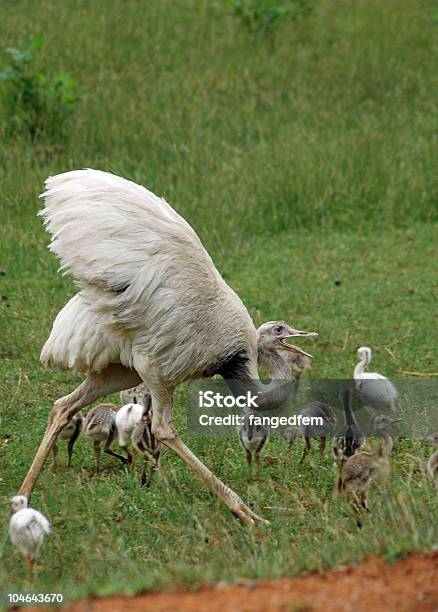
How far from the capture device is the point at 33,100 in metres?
12.4

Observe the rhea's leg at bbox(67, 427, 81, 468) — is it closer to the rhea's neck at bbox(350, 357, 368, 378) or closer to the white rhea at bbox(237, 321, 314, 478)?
the white rhea at bbox(237, 321, 314, 478)

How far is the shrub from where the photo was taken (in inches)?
485

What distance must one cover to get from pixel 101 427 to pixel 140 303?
1059 mm

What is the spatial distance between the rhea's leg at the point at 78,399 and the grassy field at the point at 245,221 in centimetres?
22

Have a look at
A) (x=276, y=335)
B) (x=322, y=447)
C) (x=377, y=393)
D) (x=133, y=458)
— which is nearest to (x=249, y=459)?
(x=322, y=447)

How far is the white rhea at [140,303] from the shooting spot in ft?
21.1

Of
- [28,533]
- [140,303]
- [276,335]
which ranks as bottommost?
[28,533]

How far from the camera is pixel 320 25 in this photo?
16.6 meters

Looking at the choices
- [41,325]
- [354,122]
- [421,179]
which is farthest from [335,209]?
[41,325]

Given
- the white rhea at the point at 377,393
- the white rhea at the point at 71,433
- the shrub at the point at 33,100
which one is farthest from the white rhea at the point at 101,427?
the shrub at the point at 33,100

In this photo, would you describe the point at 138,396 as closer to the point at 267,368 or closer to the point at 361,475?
the point at 267,368

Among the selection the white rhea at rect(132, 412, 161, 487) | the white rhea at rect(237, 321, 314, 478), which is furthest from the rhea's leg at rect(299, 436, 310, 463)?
the white rhea at rect(132, 412, 161, 487)

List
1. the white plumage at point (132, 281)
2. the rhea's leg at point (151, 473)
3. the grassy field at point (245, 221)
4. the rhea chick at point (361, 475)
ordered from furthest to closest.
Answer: the rhea's leg at point (151, 473) → the white plumage at point (132, 281) → the rhea chick at point (361, 475) → the grassy field at point (245, 221)

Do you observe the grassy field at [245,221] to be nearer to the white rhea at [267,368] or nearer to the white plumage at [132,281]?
the white rhea at [267,368]
